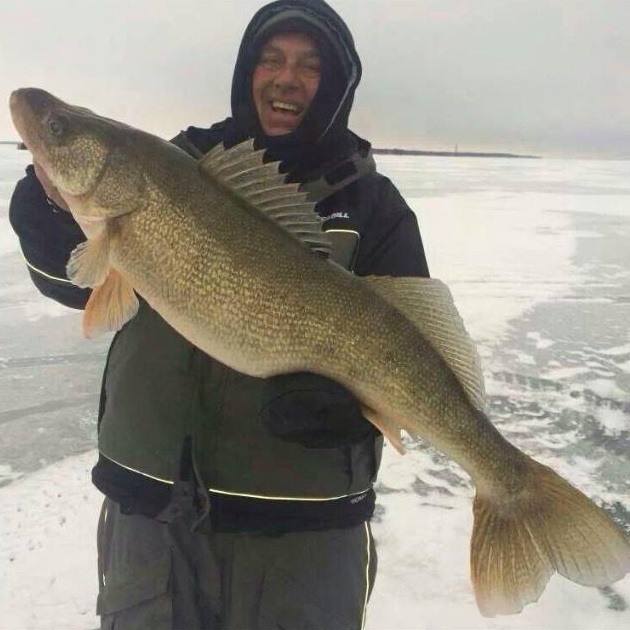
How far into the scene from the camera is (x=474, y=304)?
22.7 ft

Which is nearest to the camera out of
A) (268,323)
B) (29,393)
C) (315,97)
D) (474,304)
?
(268,323)

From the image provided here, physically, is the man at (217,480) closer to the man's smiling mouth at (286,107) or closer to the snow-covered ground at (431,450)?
the man's smiling mouth at (286,107)

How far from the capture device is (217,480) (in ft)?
6.52

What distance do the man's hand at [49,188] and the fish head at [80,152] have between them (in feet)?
0.10

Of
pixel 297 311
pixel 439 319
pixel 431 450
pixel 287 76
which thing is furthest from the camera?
pixel 431 450

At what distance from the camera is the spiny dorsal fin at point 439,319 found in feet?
6.17

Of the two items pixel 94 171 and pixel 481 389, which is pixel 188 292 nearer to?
pixel 94 171

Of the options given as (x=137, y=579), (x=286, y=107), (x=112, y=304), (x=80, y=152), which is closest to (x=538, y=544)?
(x=137, y=579)

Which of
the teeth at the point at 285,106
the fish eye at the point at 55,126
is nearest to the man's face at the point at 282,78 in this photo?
the teeth at the point at 285,106

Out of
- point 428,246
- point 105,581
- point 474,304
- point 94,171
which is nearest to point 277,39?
point 94,171

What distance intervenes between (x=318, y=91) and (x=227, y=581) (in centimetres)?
Result: 168

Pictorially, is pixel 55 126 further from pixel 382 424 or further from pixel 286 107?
pixel 382 424

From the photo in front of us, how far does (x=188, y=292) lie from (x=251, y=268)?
188 mm

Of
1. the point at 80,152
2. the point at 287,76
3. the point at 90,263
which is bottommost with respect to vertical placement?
the point at 90,263
